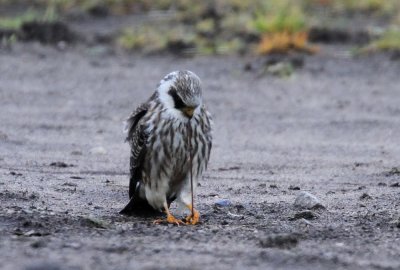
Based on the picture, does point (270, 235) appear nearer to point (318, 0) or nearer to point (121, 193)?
point (121, 193)

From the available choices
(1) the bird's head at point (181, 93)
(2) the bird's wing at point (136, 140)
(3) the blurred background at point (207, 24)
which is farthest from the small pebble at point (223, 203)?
(3) the blurred background at point (207, 24)

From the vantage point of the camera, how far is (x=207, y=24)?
1758 centimetres

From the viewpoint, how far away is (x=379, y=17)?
18.1 m

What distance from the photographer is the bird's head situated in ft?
24.5

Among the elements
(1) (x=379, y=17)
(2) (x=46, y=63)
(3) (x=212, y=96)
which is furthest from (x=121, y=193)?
(1) (x=379, y=17)

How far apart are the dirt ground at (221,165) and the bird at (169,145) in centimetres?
26

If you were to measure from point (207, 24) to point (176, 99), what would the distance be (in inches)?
397

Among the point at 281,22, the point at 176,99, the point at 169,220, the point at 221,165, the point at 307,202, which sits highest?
the point at 281,22

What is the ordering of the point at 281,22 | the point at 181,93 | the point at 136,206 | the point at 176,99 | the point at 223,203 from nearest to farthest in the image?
the point at 181,93, the point at 176,99, the point at 136,206, the point at 223,203, the point at 281,22

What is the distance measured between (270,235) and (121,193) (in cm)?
277

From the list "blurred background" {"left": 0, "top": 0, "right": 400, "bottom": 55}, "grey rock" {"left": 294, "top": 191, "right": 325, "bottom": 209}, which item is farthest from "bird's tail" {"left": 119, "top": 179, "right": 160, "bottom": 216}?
"blurred background" {"left": 0, "top": 0, "right": 400, "bottom": 55}

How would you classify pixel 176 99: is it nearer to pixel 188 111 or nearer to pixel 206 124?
pixel 188 111

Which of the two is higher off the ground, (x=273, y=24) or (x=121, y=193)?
(x=273, y=24)

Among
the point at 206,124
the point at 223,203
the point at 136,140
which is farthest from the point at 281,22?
the point at 206,124
